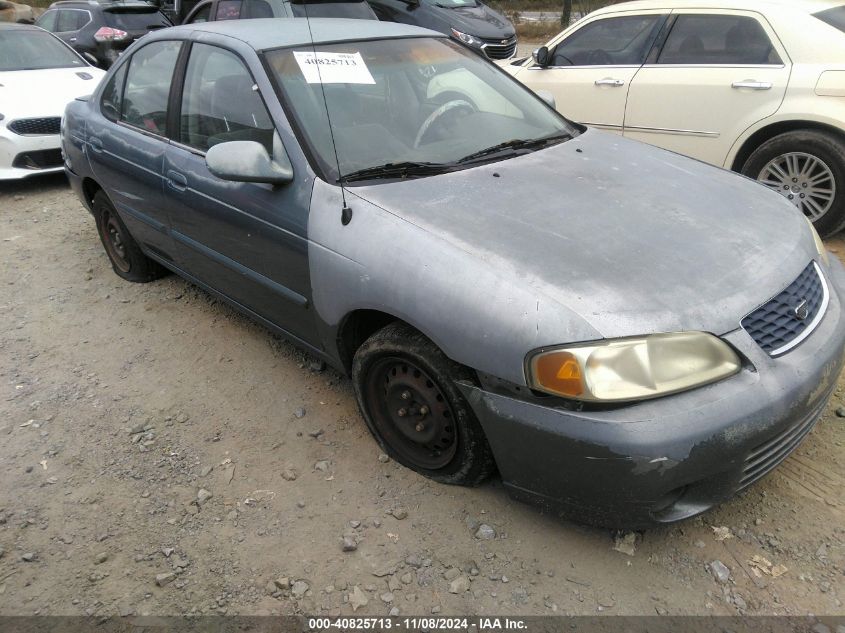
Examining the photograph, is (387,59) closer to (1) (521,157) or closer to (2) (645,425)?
(1) (521,157)

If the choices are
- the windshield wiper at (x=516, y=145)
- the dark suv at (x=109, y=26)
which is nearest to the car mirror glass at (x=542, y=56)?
the windshield wiper at (x=516, y=145)

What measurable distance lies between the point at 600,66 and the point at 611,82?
0.78 ft

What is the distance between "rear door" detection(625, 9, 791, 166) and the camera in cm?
455

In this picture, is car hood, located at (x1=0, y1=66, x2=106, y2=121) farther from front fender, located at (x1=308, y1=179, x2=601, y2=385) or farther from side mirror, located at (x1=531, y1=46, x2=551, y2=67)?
front fender, located at (x1=308, y1=179, x2=601, y2=385)

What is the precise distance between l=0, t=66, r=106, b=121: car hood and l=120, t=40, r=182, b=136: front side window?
324cm

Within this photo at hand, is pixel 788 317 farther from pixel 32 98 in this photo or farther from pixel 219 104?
pixel 32 98

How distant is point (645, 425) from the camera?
1879 millimetres

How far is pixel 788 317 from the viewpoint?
2.18 meters

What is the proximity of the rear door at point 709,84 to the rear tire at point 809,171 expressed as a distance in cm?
24

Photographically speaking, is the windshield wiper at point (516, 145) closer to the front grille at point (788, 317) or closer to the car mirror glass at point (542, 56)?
the front grille at point (788, 317)

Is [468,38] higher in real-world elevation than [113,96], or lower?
lower

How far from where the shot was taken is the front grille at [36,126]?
635 cm

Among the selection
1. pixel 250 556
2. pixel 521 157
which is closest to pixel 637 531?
pixel 250 556

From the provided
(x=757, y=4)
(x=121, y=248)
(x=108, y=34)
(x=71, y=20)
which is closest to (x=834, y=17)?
(x=757, y=4)
